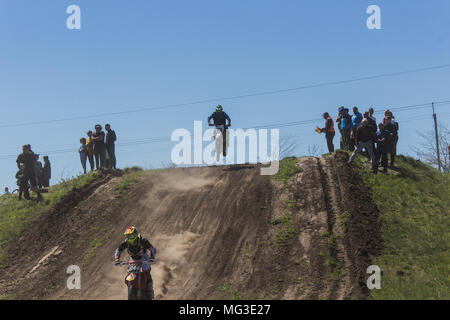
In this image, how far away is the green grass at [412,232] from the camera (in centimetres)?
1357

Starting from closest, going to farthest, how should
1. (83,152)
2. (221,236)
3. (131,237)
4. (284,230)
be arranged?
(131,237), (284,230), (221,236), (83,152)

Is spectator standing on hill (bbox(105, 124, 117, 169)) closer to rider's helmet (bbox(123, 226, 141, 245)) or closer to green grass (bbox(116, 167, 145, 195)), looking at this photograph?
green grass (bbox(116, 167, 145, 195))

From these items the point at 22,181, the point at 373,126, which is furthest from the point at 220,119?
the point at 22,181

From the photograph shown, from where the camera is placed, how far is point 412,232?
52.6ft

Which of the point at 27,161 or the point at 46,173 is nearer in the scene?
the point at 27,161

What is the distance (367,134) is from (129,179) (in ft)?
31.9

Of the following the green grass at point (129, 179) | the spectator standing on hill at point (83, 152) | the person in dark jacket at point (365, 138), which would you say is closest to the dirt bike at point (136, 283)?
the green grass at point (129, 179)

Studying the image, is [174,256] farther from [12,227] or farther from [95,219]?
[12,227]

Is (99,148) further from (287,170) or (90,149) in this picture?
(287,170)

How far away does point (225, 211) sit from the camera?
18.1 meters

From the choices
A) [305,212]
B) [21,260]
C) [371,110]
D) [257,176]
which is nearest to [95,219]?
[21,260]

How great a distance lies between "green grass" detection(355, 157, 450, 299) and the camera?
13571 mm
